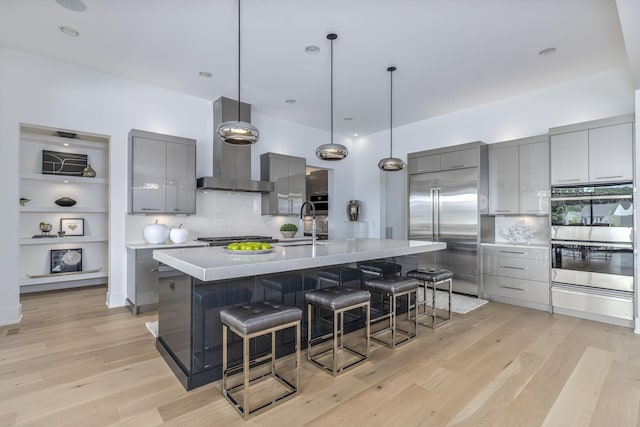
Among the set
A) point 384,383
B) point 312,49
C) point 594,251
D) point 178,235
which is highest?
point 312,49

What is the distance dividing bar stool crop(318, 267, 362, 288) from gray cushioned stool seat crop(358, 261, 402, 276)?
0.10m

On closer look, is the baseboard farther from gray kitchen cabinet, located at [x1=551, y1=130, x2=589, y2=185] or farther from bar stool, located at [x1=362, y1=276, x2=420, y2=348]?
gray kitchen cabinet, located at [x1=551, y1=130, x2=589, y2=185]

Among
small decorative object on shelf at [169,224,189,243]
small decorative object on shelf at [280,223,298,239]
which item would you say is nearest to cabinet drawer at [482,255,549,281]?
small decorative object on shelf at [280,223,298,239]

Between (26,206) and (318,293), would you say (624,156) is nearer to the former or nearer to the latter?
(318,293)

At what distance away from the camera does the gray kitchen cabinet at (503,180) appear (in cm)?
470

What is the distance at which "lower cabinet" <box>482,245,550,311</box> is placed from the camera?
420cm

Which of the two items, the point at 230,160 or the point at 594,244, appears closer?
the point at 594,244

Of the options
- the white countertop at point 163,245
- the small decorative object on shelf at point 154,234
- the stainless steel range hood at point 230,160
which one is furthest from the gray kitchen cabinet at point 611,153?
the small decorative object on shelf at point 154,234

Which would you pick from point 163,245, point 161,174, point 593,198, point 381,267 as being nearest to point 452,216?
point 593,198

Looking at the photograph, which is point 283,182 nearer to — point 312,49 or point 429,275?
point 312,49

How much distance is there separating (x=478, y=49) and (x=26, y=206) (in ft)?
21.7

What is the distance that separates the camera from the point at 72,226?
5.45m

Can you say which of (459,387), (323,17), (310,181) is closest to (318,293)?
(459,387)

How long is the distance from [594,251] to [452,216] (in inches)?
72.1
